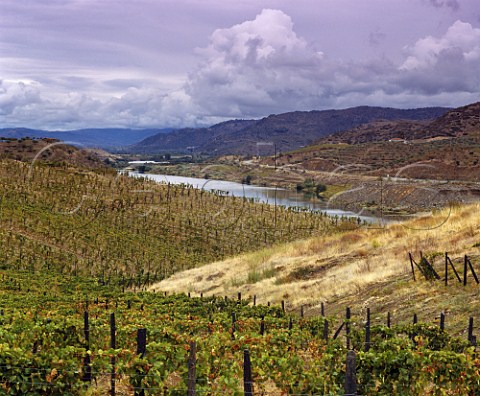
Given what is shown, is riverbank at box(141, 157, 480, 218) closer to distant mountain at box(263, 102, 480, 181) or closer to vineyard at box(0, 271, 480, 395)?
distant mountain at box(263, 102, 480, 181)

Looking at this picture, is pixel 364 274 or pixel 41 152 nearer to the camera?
pixel 364 274

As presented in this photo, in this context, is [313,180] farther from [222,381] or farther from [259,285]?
[222,381]

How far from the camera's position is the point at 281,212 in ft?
208

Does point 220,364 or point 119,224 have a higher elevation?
point 220,364

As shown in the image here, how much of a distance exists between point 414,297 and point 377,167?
109 m

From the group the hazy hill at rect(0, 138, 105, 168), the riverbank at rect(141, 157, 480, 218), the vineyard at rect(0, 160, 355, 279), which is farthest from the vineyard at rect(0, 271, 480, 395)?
the hazy hill at rect(0, 138, 105, 168)

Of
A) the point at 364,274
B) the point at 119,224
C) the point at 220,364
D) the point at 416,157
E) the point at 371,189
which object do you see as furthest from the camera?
the point at 416,157

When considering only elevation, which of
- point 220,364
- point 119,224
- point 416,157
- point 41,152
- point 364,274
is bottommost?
point 119,224

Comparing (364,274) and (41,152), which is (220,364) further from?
(41,152)

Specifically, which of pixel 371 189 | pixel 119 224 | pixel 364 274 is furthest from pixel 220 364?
pixel 371 189

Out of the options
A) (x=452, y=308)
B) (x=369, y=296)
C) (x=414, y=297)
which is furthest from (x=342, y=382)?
(x=369, y=296)

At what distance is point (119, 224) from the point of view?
48250mm

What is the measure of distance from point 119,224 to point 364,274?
30.4 meters

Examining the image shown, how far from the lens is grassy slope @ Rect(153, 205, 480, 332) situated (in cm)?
1698
